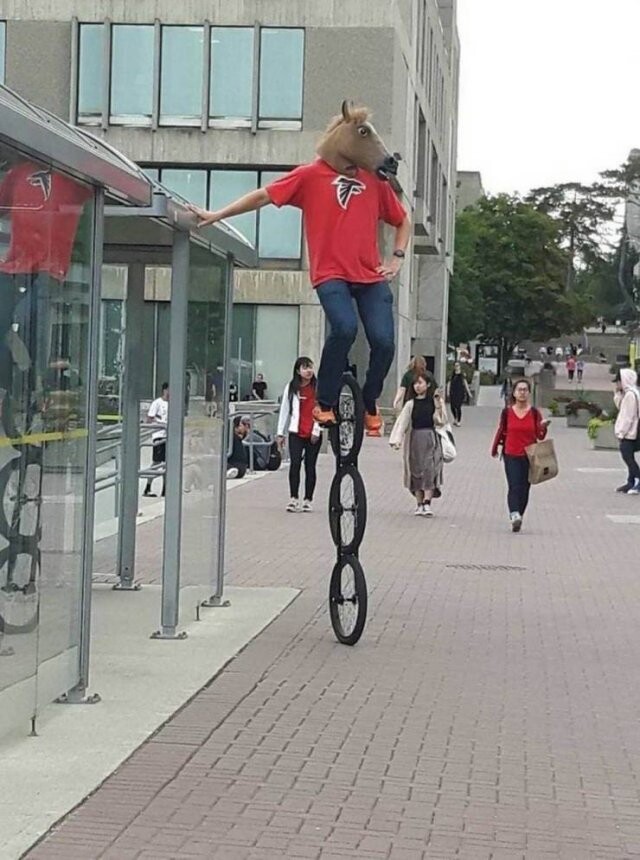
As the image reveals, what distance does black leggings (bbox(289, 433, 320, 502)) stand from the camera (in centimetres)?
1934

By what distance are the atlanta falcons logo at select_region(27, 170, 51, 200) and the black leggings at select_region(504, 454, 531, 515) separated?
463 inches

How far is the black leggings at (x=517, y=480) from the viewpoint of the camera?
18.1m

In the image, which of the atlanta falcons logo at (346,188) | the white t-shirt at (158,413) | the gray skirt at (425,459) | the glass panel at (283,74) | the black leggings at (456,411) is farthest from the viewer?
the black leggings at (456,411)

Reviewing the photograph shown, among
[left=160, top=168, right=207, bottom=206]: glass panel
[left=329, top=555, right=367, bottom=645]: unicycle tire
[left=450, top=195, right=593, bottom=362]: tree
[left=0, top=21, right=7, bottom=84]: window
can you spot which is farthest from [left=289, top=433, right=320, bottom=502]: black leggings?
[left=450, top=195, right=593, bottom=362]: tree

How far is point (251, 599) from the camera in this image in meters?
11.9

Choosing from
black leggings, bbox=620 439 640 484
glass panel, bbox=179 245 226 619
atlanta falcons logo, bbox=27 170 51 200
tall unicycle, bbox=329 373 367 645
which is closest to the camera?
atlanta falcons logo, bbox=27 170 51 200

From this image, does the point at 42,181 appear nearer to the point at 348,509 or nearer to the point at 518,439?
the point at 348,509

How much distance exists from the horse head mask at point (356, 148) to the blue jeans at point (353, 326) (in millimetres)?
676

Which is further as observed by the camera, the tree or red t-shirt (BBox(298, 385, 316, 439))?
the tree

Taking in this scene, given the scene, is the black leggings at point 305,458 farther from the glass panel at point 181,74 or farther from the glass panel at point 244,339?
the glass panel at point 181,74

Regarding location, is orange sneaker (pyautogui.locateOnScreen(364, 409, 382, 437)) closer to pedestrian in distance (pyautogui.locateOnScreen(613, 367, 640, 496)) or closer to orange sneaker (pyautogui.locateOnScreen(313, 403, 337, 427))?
orange sneaker (pyautogui.locateOnScreen(313, 403, 337, 427))

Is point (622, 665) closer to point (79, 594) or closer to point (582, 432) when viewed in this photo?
point (79, 594)

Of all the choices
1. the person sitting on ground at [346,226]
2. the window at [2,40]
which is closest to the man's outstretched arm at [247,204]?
the person sitting on ground at [346,226]

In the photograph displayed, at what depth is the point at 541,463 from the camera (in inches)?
701
